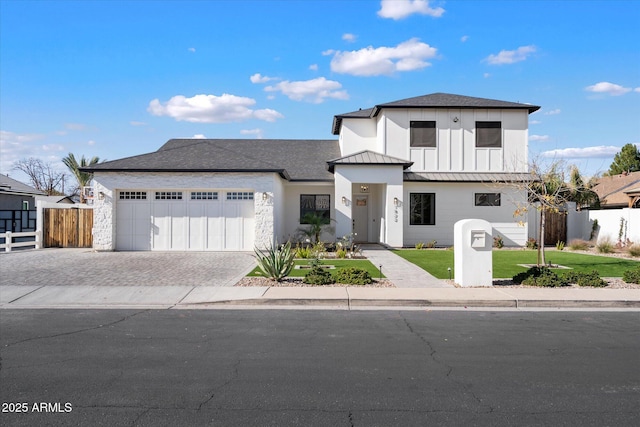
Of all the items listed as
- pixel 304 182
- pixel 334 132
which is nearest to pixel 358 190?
pixel 304 182

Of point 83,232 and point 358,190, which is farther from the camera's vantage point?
point 358,190

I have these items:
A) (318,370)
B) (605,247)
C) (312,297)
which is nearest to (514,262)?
(605,247)

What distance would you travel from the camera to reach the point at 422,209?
76.7ft

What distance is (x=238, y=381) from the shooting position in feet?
17.7

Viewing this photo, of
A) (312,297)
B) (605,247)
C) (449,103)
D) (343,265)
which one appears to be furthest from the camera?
(449,103)

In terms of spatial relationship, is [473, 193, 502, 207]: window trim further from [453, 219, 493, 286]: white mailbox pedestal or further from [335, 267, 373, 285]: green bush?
[335, 267, 373, 285]: green bush

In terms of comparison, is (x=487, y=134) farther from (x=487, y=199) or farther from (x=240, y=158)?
(x=240, y=158)

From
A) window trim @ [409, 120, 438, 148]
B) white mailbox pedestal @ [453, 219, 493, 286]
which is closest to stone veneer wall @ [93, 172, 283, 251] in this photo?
window trim @ [409, 120, 438, 148]

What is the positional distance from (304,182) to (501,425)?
19.3 metres

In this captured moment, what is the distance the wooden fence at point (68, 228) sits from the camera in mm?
21203

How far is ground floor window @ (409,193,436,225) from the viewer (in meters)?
23.3

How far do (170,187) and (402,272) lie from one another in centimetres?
1040

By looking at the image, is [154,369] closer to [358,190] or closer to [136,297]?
[136,297]

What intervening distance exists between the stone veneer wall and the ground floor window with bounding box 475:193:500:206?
10.5m
